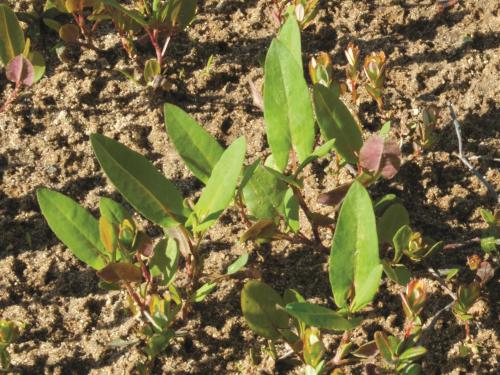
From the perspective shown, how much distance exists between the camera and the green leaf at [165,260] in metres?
1.88

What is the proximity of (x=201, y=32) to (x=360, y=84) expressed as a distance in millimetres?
547

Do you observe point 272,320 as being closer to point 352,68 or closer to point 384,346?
point 384,346

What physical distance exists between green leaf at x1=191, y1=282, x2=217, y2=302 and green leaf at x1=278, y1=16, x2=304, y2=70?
61cm

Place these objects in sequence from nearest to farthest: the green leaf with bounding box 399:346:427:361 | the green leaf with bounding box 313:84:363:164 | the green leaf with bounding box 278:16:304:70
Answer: the green leaf with bounding box 399:346:427:361
the green leaf with bounding box 313:84:363:164
the green leaf with bounding box 278:16:304:70

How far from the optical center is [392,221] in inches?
77.2

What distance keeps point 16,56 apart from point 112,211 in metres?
0.68

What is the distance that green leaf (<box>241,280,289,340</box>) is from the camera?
71.9 inches

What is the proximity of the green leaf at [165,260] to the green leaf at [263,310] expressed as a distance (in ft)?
0.62

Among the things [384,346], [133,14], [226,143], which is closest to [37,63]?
[133,14]

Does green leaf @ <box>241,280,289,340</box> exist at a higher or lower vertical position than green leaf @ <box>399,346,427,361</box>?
higher

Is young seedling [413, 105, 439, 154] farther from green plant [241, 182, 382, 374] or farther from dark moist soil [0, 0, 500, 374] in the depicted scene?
green plant [241, 182, 382, 374]

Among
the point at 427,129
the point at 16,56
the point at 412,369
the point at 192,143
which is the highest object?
the point at 16,56

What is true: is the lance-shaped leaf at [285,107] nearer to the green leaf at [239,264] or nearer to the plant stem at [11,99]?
the green leaf at [239,264]

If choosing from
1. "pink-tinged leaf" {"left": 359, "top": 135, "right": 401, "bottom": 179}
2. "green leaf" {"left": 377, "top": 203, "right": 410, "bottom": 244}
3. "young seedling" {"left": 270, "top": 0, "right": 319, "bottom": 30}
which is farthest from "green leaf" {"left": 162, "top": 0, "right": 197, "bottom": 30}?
"green leaf" {"left": 377, "top": 203, "right": 410, "bottom": 244}
